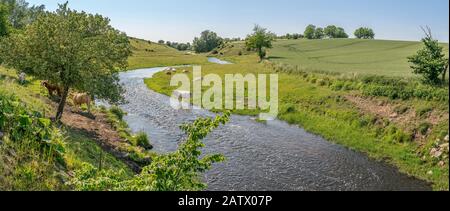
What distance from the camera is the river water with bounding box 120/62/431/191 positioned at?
19.7 metres

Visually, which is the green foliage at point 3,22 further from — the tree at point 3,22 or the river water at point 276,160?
the river water at point 276,160

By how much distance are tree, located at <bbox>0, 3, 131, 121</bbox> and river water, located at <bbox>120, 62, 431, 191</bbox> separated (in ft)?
22.2

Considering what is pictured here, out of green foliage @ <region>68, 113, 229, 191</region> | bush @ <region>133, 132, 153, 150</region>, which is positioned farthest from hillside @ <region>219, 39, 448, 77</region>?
green foliage @ <region>68, 113, 229, 191</region>

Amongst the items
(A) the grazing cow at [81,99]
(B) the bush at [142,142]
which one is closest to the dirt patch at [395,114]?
(B) the bush at [142,142]

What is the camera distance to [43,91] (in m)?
29.8

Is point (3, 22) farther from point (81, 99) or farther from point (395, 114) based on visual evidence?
point (395, 114)

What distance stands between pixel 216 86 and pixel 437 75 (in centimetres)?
3068

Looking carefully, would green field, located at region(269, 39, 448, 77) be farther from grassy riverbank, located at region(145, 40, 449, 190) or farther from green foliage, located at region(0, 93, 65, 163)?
green foliage, located at region(0, 93, 65, 163)

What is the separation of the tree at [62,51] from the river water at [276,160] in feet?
22.2

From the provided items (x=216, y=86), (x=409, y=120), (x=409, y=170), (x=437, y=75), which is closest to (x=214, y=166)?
(x=409, y=170)

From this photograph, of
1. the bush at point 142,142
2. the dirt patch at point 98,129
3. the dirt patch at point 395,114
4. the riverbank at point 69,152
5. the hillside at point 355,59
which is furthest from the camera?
the hillside at point 355,59

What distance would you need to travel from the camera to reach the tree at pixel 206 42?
195m

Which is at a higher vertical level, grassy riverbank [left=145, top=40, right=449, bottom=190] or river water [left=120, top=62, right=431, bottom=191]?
grassy riverbank [left=145, top=40, right=449, bottom=190]
